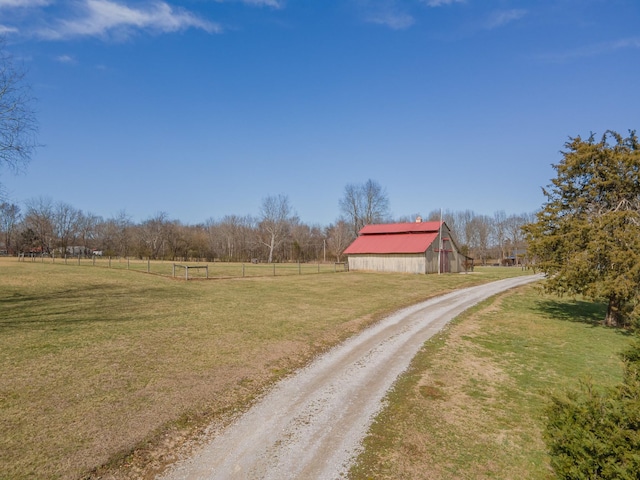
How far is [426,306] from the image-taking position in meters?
22.3

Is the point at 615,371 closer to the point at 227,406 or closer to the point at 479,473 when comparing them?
the point at 479,473

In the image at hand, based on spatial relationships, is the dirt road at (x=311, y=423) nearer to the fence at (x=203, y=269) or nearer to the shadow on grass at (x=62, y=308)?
the shadow on grass at (x=62, y=308)

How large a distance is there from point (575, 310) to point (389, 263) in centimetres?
2607

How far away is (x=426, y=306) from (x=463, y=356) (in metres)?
10.1

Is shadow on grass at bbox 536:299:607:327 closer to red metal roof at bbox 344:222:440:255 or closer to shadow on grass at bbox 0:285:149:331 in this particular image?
red metal roof at bbox 344:222:440:255

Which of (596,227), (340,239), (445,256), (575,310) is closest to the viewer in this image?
(596,227)

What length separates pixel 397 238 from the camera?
50438mm

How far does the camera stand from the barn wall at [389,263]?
149 ft

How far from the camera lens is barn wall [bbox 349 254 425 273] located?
4531 centimetres

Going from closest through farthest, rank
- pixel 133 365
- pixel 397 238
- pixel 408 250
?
pixel 133 365, pixel 408 250, pixel 397 238

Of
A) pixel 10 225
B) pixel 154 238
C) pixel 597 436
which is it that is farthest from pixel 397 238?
pixel 10 225

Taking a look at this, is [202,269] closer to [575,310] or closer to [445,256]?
[445,256]

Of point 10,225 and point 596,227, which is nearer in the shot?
point 596,227

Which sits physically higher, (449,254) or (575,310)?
(449,254)
